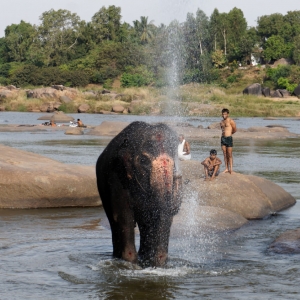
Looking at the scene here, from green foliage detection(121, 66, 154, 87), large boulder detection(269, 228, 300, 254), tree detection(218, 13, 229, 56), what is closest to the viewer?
large boulder detection(269, 228, 300, 254)

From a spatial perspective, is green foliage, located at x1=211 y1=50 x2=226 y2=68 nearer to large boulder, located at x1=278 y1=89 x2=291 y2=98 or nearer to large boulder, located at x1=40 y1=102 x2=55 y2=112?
large boulder, located at x1=278 y1=89 x2=291 y2=98

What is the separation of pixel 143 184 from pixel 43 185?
5.29m

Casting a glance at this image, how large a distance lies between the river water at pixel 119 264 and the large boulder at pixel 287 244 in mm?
183

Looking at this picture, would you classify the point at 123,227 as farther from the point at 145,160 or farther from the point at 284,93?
the point at 284,93

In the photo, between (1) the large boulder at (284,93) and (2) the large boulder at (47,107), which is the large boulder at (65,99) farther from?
(1) the large boulder at (284,93)

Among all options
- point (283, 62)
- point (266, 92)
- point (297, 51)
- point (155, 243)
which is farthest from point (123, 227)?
point (283, 62)

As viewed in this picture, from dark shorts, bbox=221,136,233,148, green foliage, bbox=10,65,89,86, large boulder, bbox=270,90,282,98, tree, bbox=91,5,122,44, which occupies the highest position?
tree, bbox=91,5,122,44

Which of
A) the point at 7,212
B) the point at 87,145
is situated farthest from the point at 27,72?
the point at 7,212

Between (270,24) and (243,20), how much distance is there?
3948mm

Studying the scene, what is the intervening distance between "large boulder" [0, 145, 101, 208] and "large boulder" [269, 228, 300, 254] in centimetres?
398

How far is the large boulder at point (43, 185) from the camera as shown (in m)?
11.8

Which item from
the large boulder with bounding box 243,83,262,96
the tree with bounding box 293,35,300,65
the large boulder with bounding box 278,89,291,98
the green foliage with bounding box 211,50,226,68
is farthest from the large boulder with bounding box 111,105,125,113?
the tree with bounding box 293,35,300,65

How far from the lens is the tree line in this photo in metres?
86.9

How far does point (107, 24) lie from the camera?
346 ft
